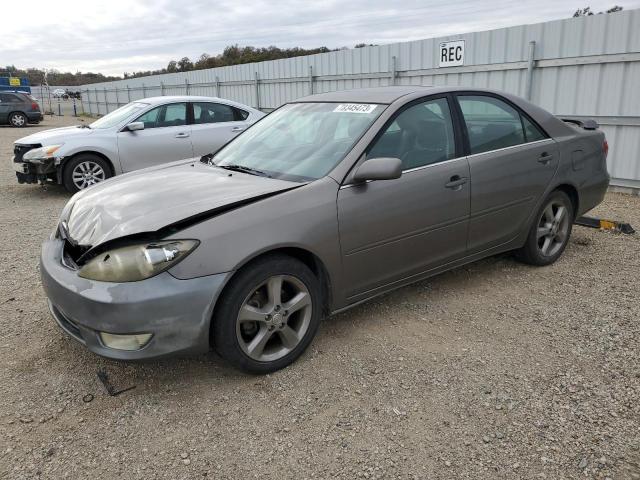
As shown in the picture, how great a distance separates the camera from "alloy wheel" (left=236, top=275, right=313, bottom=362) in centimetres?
293

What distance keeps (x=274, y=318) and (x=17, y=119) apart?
2703 cm

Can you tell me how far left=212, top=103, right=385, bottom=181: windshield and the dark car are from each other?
25.2 meters

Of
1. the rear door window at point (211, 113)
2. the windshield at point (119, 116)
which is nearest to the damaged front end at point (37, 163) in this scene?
the windshield at point (119, 116)

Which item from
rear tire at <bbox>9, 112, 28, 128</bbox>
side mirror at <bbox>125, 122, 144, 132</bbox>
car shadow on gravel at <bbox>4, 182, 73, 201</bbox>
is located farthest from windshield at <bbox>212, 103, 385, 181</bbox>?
rear tire at <bbox>9, 112, 28, 128</bbox>

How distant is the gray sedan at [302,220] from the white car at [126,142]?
182 inches

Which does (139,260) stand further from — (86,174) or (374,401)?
(86,174)

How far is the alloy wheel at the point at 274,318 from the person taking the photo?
293 cm

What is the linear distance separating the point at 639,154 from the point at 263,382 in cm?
698

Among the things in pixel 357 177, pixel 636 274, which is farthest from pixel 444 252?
pixel 636 274

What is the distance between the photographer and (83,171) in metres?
8.19

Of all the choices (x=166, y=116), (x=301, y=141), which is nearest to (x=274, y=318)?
(x=301, y=141)

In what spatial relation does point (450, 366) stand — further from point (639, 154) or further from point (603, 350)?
point (639, 154)

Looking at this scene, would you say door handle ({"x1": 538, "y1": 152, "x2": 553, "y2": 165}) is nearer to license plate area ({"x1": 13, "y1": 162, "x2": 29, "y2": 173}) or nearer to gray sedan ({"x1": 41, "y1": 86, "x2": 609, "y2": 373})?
gray sedan ({"x1": 41, "y1": 86, "x2": 609, "y2": 373})

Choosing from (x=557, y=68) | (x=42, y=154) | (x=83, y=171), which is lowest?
(x=83, y=171)
